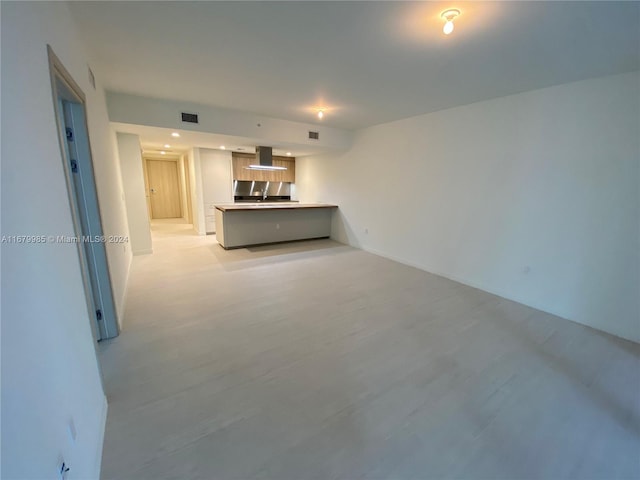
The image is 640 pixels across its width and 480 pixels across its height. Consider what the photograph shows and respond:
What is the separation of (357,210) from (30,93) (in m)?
5.12

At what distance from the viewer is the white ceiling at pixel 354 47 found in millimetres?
1712

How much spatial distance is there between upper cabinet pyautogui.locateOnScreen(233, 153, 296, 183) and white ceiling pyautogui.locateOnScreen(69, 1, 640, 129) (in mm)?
3777

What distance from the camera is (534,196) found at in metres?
3.09

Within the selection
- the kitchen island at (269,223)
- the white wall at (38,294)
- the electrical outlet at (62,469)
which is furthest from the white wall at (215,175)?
the electrical outlet at (62,469)

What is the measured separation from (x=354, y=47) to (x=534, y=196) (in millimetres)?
2642

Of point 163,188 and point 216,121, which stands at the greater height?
point 216,121

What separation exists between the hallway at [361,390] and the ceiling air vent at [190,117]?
2493 millimetres

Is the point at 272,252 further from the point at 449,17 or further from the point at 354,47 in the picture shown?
the point at 449,17

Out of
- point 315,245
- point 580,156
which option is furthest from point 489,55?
point 315,245

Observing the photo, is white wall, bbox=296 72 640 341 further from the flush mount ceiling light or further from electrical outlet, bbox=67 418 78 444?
electrical outlet, bbox=67 418 78 444

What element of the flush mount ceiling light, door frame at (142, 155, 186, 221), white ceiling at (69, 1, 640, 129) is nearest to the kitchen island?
white ceiling at (69, 1, 640, 129)

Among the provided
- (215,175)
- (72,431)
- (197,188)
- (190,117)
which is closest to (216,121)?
(190,117)

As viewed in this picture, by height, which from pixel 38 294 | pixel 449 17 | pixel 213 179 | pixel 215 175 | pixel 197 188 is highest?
pixel 449 17

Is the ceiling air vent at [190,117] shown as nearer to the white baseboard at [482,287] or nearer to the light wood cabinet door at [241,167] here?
the light wood cabinet door at [241,167]
